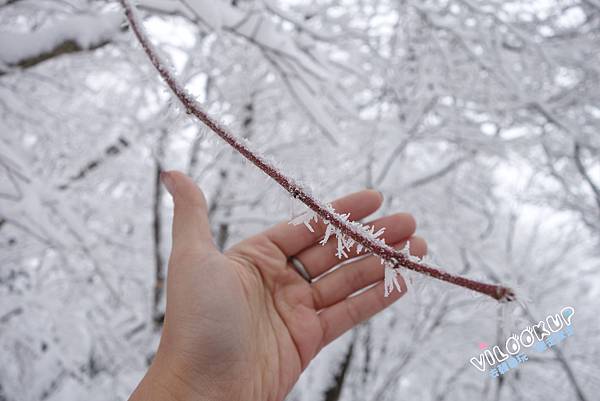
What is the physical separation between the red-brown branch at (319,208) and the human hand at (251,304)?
789 millimetres

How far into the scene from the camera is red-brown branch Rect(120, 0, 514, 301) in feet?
1.77

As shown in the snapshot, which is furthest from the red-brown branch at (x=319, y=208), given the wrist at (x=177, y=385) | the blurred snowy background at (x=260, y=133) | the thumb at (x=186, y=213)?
the wrist at (x=177, y=385)

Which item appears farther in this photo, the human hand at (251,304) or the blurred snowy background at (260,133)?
the blurred snowy background at (260,133)

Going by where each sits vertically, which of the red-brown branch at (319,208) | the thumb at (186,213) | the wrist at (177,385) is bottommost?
the wrist at (177,385)

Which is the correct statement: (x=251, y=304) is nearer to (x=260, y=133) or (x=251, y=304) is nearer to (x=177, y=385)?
(x=177, y=385)

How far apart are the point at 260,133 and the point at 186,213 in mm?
2744

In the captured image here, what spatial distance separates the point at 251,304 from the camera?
5.09 ft

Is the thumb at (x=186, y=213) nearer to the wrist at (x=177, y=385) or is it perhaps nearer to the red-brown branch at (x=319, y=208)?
the wrist at (x=177, y=385)

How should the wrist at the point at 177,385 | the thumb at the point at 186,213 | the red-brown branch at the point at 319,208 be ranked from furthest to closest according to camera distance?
the thumb at the point at 186,213 < the wrist at the point at 177,385 < the red-brown branch at the point at 319,208

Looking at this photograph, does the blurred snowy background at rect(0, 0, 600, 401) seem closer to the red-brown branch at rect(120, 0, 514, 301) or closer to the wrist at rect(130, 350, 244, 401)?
the red-brown branch at rect(120, 0, 514, 301)

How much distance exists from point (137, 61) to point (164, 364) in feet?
5.89

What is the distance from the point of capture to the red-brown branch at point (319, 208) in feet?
1.77

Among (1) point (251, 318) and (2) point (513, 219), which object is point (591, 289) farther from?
(1) point (251, 318)

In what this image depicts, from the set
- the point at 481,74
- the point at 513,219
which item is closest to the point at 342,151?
the point at 481,74
